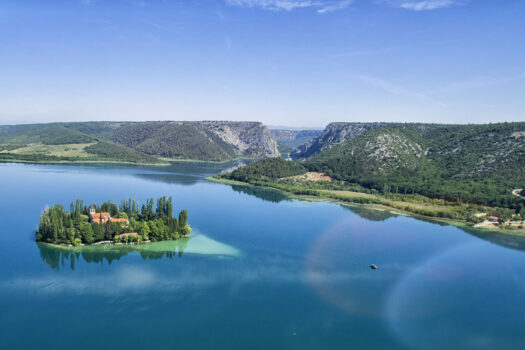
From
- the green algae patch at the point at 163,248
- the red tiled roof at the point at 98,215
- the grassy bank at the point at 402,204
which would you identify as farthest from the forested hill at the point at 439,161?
the red tiled roof at the point at 98,215

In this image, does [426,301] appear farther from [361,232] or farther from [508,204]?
[508,204]

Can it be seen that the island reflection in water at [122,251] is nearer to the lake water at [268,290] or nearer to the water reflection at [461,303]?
the lake water at [268,290]

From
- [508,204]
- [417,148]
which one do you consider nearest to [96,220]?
[508,204]

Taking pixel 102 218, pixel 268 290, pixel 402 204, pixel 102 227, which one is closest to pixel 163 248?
pixel 102 227

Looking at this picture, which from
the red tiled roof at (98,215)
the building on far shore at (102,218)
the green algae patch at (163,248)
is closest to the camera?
the green algae patch at (163,248)

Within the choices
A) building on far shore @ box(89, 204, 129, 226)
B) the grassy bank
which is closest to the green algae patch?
building on far shore @ box(89, 204, 129, 226)
